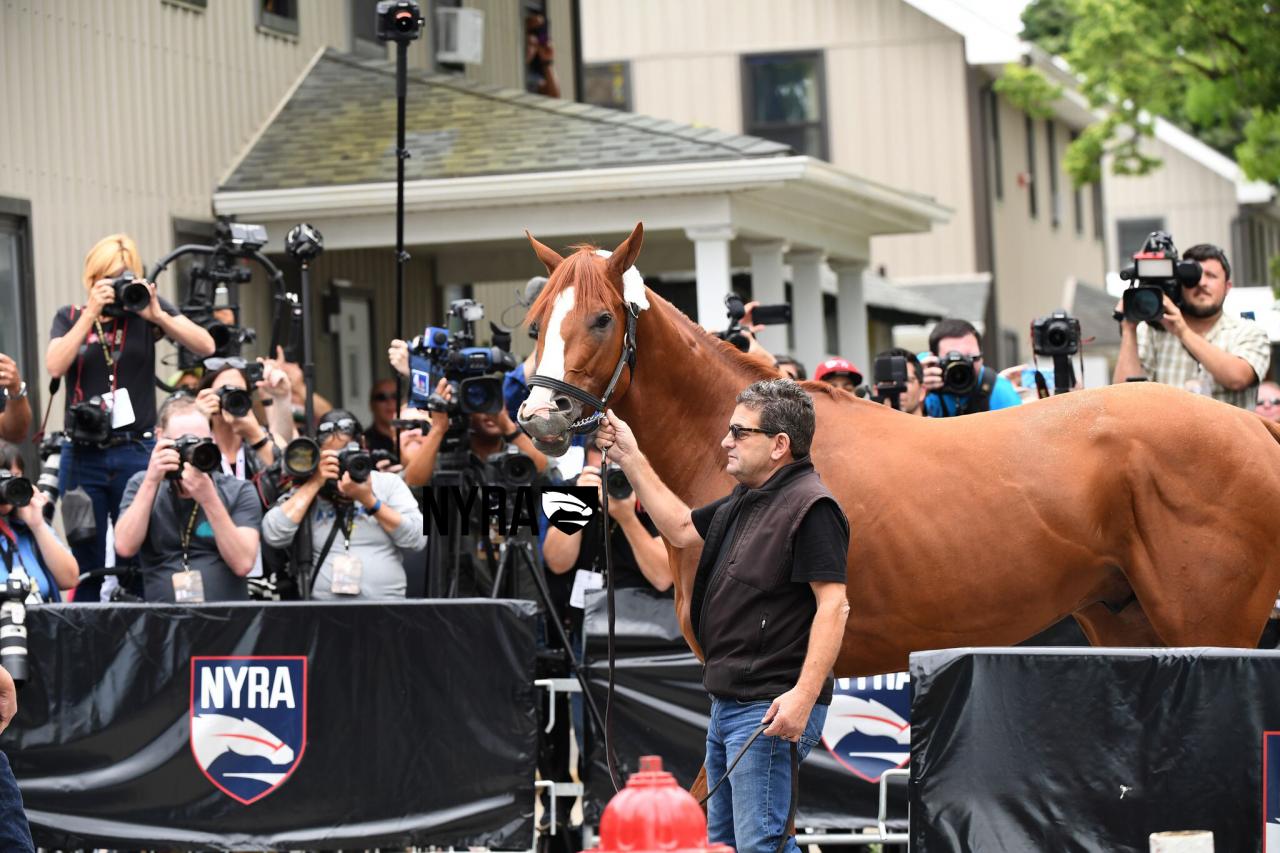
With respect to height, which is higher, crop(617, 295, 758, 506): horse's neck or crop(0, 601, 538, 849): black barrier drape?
crop(617, 295, 758, 506): horse's neck

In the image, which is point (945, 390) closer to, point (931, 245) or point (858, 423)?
point (858, 423)

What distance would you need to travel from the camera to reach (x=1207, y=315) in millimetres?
9195

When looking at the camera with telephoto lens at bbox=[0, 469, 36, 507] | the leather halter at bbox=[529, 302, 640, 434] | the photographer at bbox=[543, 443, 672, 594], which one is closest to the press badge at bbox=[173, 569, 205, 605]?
the camera with telephoto lens at bbox=[0, 469, 36, 507]

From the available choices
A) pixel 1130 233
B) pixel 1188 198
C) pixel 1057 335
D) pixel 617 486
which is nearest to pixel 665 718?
pixel 617 486

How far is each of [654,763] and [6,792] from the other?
2.38 m

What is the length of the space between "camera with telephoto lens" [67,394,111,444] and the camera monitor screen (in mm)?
5229

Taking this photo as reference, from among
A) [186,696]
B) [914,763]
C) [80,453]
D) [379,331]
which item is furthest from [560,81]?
[914,763]

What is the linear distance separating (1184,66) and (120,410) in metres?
16.5

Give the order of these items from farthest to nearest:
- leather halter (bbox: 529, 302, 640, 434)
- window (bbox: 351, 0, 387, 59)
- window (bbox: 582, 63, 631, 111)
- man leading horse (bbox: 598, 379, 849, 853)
→ window (bbox: 582, 63, 631, 111) → window (bbox: 351, 0, 387, 59) → leather halter (bbox: 529, 302, 640, 434) → man leading horse (bbox: 598, 379, 849, 853)

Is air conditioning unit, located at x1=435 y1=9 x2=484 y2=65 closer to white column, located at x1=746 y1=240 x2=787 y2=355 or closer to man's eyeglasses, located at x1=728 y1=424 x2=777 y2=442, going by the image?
white column, located at x1=746 y1=240 x2=787 y2=355

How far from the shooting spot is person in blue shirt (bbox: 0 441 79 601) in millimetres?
8797

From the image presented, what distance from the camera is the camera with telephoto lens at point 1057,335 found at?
359 inches

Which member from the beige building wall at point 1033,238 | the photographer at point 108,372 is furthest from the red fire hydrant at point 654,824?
the beige building wall at point 1033,238

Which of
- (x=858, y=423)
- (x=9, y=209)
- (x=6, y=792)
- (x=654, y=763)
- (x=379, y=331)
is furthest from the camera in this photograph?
(x=379, y=331)
